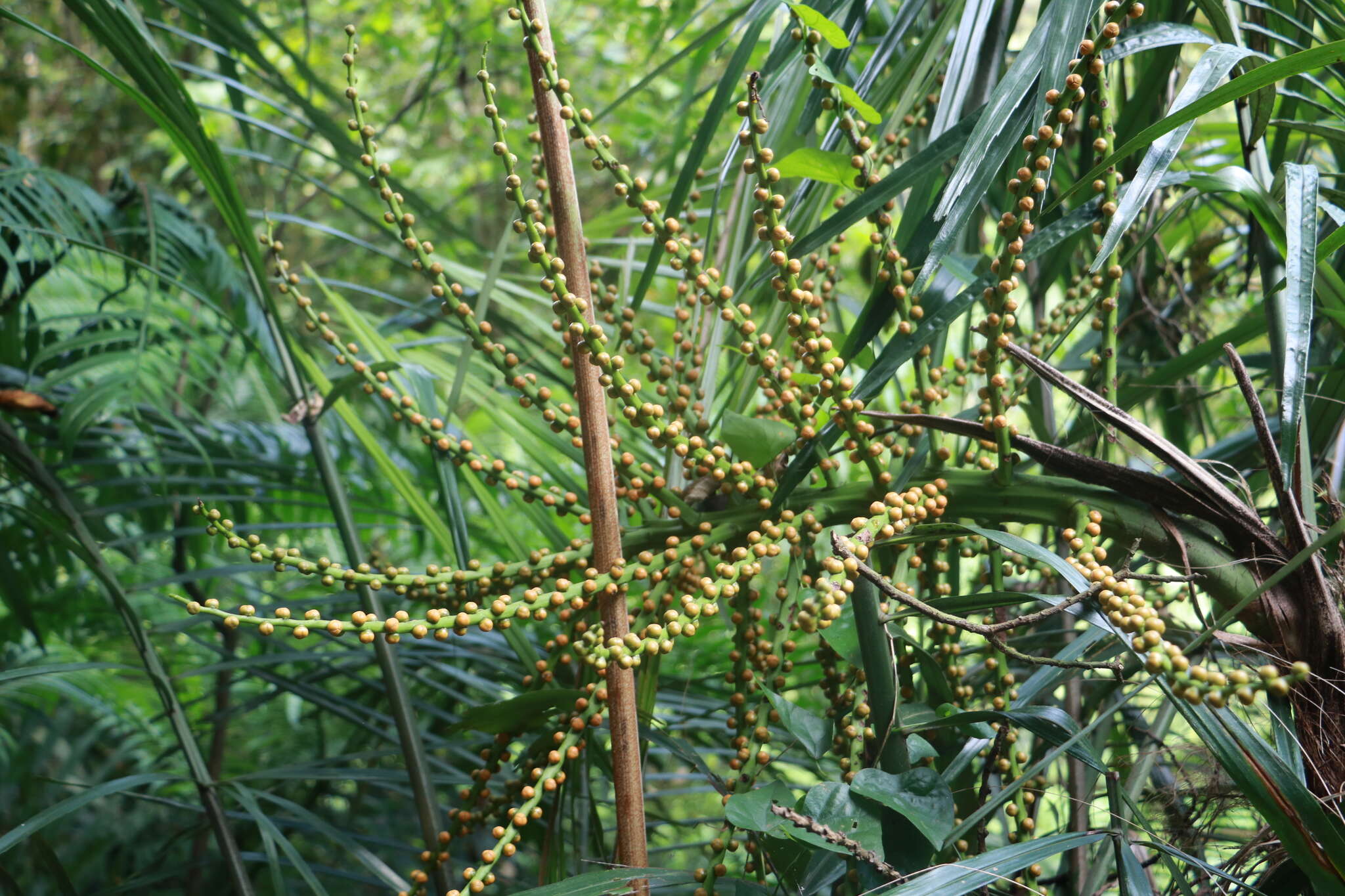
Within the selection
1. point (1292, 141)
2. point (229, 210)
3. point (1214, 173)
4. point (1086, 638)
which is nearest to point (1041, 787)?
point (1086, 638)

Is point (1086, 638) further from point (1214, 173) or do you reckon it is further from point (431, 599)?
point (431, 599)

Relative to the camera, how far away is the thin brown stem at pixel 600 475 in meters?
0.48

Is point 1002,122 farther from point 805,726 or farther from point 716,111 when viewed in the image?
point 805,726

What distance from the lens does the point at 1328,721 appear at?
42 centimetres

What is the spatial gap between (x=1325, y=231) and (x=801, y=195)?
0.42m

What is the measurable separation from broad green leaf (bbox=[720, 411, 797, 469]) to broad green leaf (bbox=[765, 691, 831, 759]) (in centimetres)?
12

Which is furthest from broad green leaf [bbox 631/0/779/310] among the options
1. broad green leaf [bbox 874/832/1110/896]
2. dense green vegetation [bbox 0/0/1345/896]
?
broad green leaf [bbox 874/832/1110/896]

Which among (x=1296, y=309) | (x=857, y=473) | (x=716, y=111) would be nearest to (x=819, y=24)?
(x=716, y=111)

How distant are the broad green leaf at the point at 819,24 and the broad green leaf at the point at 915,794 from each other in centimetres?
34

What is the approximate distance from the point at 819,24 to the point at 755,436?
192 mm

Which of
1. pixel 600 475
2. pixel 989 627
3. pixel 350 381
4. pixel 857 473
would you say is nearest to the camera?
pixel 989 627

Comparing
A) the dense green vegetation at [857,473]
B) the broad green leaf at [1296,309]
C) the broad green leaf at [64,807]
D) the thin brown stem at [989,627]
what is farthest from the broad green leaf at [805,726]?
the broad green leaf at [64,807]

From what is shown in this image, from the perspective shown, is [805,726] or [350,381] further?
[350,381]

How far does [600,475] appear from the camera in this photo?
48cm
